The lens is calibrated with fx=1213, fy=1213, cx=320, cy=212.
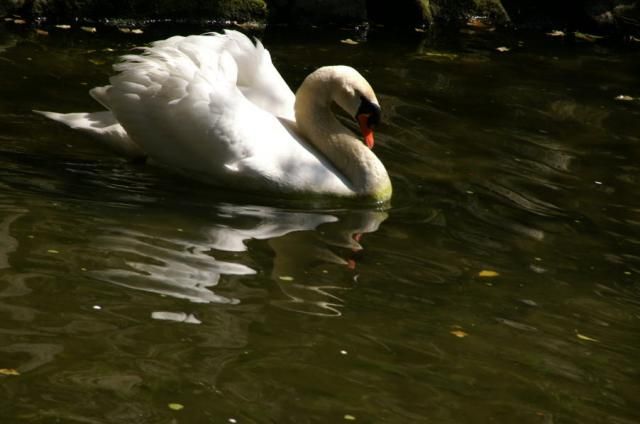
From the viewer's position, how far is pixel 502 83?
42.8ft

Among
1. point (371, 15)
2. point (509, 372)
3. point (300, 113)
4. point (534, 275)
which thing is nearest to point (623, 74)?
point (371, 15)

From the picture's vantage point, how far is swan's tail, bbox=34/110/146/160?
8508 millimetres

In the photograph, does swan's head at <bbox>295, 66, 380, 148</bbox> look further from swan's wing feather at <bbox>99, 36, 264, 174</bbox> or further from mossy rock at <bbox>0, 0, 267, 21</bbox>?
mossy rock at <bbox>0, 0, 267, 21</bbox>

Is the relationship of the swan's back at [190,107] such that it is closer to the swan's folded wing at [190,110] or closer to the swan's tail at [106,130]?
the swan's folded wing at [190,110]

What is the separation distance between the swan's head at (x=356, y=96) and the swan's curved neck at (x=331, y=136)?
0.04 metres

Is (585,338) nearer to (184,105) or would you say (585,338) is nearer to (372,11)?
(184,105)

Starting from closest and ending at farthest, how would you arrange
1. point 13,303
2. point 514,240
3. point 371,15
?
point 13,303 < point 514,240 < point 371,15

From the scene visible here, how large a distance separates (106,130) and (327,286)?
275 cm

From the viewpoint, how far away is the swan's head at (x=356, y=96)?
8.43 m

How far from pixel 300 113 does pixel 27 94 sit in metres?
2.61

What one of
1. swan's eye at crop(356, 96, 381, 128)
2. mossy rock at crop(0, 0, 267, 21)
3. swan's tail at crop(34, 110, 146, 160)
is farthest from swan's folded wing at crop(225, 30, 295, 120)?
mossy rock at crop(0, 0, 267, 21)

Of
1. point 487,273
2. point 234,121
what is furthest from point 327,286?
point 234,121

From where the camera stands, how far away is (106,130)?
8570 millimetres

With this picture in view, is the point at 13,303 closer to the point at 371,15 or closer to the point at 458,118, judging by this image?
the point at 458,118
